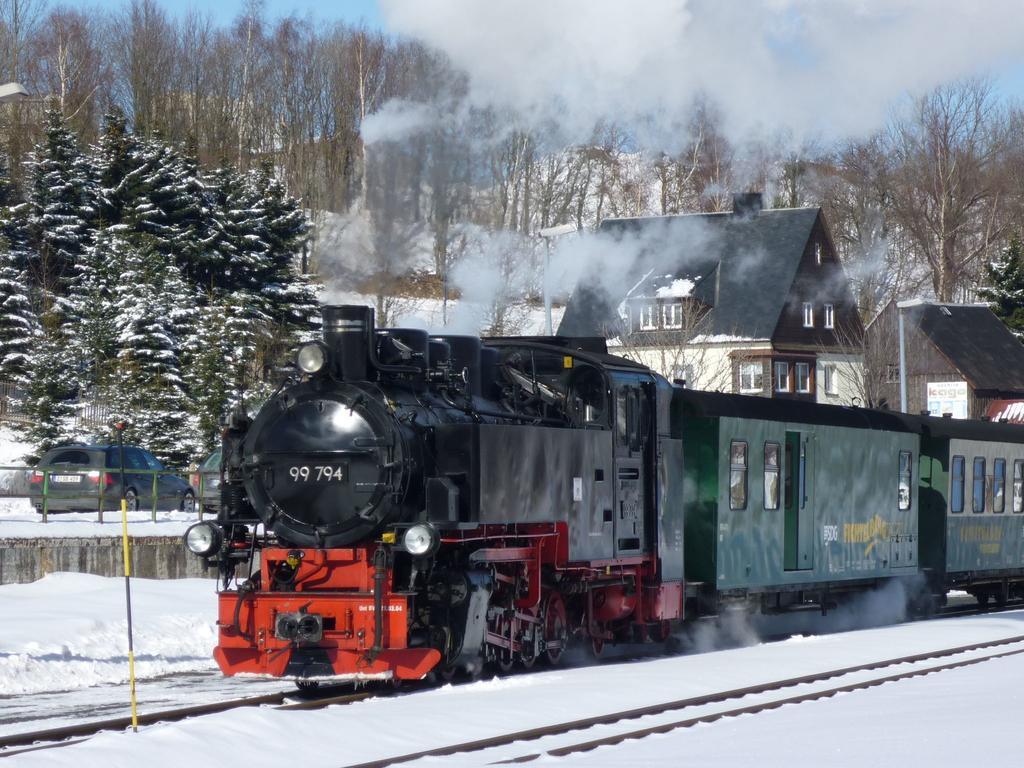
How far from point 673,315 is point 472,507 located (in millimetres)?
31215

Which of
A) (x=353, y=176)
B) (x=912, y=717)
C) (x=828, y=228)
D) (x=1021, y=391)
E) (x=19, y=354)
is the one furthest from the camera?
(x=1021, y=391)

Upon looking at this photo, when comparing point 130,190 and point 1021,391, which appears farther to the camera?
point 1021,391

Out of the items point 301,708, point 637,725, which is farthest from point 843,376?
point 637,725

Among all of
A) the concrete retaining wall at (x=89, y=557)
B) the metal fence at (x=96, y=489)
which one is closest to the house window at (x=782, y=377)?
the metal fence at (x=96, y=489)

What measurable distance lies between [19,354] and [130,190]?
5.89 m

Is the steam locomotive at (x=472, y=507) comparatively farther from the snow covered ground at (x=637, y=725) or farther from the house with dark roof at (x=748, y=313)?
the house with dark roof at (x=748, y=313)

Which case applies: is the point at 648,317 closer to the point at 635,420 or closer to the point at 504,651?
the point at 635,420

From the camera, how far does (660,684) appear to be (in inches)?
506

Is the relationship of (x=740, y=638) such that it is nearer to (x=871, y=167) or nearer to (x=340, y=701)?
(x=340, y=701)

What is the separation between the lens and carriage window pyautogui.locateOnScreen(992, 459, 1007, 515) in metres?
24.0

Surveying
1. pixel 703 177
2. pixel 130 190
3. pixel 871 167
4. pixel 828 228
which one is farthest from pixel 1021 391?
pixel 130 190

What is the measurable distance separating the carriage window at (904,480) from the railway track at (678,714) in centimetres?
604

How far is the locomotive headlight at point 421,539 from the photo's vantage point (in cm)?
1188

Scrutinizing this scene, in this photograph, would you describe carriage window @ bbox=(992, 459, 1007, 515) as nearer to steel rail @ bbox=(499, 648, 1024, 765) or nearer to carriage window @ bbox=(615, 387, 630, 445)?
steel rail @ bbox=(499, 648, 1024, 765)
